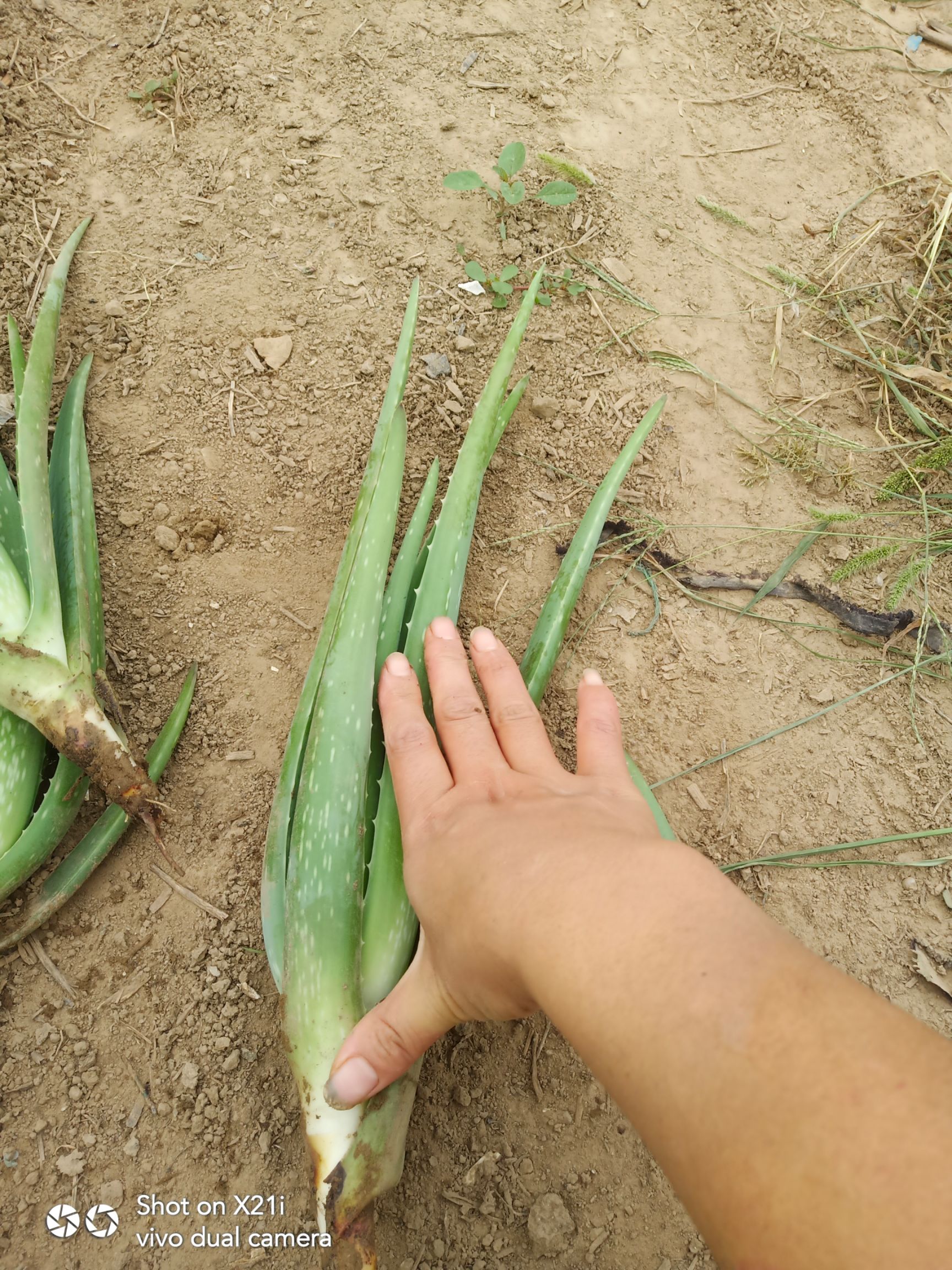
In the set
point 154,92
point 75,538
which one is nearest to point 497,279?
point 154,92

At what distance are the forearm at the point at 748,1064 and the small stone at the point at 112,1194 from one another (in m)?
0.87

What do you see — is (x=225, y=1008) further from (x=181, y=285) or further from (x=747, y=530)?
(x=181, y=285)

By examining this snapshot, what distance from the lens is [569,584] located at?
1571 mm

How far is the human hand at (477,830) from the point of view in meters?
1.03

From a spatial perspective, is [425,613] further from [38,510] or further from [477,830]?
[38,510]

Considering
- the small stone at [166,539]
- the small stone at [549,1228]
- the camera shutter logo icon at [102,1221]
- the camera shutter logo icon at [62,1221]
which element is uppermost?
the small stone at [166,539]

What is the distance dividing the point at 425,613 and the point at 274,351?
0.88 m

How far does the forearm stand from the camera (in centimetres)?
68

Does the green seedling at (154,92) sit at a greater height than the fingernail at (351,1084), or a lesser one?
greater

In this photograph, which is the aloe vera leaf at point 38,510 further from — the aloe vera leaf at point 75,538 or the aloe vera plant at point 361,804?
the aloe vera plant at point 361,804

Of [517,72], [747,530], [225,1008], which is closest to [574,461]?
[747,530]

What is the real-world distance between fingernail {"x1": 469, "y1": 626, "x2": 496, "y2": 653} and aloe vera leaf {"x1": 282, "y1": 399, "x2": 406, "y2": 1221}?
0.18 metres

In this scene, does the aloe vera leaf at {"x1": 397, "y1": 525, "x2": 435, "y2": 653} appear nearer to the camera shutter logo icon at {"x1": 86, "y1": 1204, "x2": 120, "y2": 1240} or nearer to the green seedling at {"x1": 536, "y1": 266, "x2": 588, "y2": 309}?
the green seedling at {"x1": 536, "y1": 266, "x2": 588, "y2": 309}

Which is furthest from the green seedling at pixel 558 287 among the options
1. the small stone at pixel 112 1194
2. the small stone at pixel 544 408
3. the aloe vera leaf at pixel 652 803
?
the small stone at pixel 112 1194
